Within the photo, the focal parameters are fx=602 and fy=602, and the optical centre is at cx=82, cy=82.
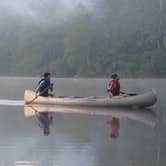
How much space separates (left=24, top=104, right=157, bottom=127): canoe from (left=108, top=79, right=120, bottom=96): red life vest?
0.63m

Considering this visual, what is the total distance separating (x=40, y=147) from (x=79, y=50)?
147 ft

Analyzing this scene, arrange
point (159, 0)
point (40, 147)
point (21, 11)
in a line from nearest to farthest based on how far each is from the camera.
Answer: point (40, 147)
point (159, 0)
point (21, 11)

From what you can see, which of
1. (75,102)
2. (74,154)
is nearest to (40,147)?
(74,154)

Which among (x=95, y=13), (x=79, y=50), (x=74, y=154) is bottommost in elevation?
(x=74, y=154)

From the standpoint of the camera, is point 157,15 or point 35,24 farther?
point 35,24

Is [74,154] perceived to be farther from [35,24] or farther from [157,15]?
[35,24]

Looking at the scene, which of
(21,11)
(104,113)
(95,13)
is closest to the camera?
(104,113)

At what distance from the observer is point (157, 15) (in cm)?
5078

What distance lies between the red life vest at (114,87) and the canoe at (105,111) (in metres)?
0.63

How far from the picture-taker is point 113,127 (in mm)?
11898

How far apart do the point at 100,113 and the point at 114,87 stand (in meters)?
1.61

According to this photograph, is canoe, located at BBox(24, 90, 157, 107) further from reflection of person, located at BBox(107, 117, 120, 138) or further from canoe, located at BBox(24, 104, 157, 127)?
reflection of person, located at BBox(107, 117, 120, 138)

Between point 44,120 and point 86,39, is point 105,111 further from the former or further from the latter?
point 86,39

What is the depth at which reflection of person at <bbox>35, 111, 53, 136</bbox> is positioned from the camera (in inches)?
458
